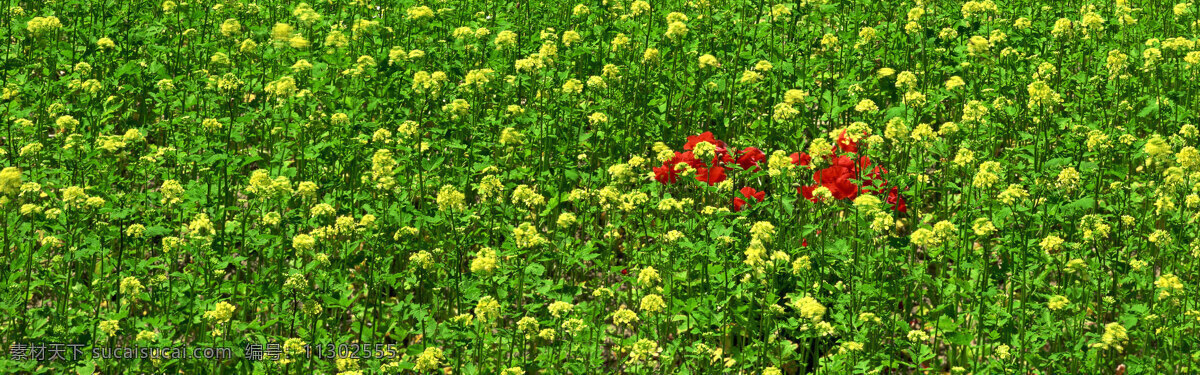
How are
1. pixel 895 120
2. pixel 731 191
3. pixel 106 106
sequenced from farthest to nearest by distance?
pixel 106 106 < pixel 731 191 < pixel 895 120

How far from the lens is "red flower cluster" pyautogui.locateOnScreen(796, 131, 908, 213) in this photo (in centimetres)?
556

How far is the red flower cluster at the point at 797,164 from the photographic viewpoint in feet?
18.7

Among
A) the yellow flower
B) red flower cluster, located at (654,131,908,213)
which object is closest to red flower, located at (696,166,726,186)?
red flower cluster, located at (654,131,908,213)

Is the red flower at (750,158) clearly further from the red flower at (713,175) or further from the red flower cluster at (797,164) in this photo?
the red flower at (713,175)

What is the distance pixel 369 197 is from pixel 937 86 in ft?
11.1

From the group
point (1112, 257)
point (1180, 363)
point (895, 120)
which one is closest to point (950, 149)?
point (895, 120)

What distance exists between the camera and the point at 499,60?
7.20 meters

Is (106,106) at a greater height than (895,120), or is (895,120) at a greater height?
(895,120)

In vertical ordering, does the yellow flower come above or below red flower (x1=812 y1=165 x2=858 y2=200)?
above

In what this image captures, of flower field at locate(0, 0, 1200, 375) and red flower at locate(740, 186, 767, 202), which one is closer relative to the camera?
flower field at locate(0, 0, 1200, 375)

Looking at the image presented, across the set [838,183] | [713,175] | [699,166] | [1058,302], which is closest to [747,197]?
[713,175]

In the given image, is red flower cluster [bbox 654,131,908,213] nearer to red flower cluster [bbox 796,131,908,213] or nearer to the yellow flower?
red flower cluster [bbox 796,131,908,213]

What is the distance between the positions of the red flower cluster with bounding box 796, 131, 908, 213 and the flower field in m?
0.03

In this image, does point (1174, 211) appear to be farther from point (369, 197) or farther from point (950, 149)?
point (369, 197)
